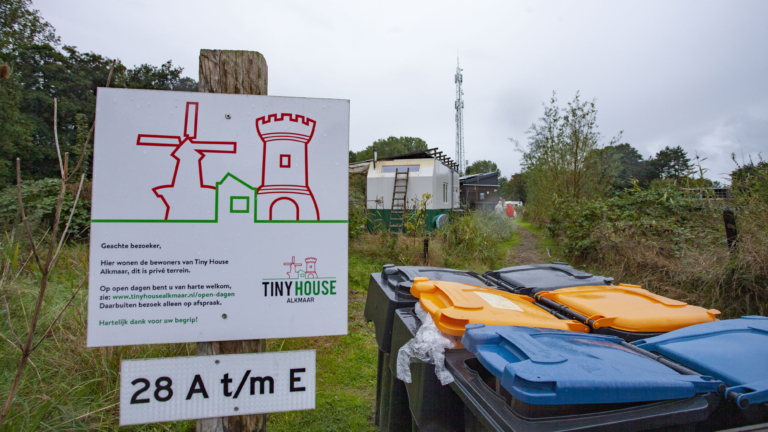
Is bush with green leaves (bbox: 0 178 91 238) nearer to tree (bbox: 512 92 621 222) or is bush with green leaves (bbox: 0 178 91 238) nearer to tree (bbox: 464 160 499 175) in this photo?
tree (bbox: 512 92 621 222)

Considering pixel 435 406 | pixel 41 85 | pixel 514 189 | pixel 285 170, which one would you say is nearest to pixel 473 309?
pixel 435 406

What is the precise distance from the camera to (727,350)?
5.02 ft

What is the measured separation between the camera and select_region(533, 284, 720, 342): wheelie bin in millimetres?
1947

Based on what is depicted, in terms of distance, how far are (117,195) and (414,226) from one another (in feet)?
23.3

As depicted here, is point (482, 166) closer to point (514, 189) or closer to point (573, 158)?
point (514, 189)

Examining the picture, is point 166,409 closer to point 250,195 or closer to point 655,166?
point 250,195

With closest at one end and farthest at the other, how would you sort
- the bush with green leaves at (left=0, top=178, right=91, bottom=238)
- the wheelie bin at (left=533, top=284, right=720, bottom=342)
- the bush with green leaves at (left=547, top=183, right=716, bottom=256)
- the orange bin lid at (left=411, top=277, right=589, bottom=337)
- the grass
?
the orange bin lid at (left=411, top=277, right=589, bottom=337)
the wheelie bin at (left=533, top=284, right=720, bottom=342)
the grass
the bush with green leaves at (left=547, top=183, right=716, bottom=256)
the bush with green leaves at (left=0, top=178, right=91, bottom=238)

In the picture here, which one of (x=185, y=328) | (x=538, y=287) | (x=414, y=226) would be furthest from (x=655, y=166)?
(x=185, y=328)

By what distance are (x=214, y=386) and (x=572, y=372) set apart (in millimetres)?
1316

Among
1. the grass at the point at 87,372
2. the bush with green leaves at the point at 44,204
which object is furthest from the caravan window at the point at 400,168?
the bush with green leaves at the point at 44,204

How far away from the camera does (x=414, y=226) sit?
331 inches

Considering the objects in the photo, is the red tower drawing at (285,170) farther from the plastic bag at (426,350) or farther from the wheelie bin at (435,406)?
the wheelie bin at (435,406)

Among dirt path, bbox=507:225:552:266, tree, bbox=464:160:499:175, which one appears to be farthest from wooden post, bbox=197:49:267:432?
tree, bbox=464:160:499:175

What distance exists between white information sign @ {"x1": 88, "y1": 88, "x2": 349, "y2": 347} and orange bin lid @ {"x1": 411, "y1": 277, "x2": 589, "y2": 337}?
51 centimetres
